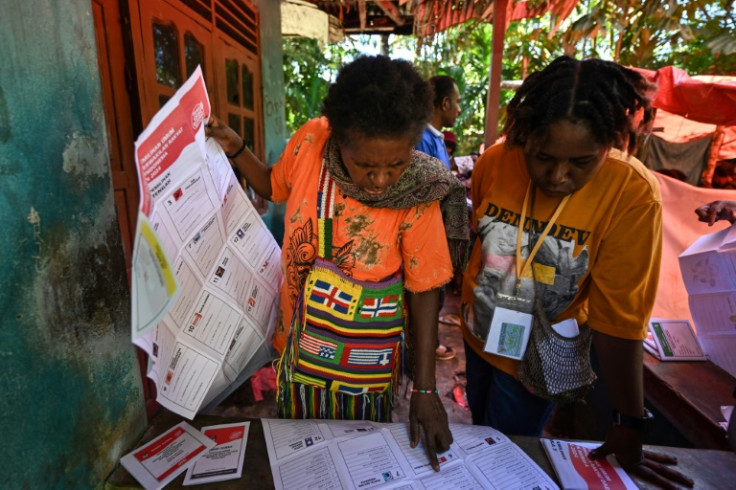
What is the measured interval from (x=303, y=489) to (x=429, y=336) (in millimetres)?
520

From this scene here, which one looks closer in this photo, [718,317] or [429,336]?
[429,336]

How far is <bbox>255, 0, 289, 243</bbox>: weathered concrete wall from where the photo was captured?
2699 mm

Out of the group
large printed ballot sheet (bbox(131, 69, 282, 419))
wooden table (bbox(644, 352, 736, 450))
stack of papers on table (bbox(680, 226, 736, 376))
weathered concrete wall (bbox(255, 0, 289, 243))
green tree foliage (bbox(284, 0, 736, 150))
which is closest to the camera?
large printed ballot sheet (bbox(131, 69, 282, 419))

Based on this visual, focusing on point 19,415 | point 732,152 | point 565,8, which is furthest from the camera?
point 732,152

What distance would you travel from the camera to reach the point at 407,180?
1.05m

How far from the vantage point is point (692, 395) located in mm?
1863

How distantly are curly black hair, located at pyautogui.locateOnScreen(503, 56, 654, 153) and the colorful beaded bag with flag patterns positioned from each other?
1.85 ft

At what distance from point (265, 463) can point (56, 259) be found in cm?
76

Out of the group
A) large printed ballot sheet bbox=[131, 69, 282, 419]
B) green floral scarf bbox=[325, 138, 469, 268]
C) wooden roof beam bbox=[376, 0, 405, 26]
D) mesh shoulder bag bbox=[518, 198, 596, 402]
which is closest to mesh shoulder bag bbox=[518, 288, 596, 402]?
mesh shoulder bag bbox=[518, 198, 596, 402]

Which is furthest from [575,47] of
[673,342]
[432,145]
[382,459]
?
[382,459]

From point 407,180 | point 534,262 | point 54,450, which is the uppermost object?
point 407,180

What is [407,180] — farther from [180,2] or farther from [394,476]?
[180,2]

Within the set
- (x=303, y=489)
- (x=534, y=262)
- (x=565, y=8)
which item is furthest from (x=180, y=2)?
(x=565, y=8)

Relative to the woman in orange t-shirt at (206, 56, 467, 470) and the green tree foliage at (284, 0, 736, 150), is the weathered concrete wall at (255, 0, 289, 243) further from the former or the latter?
the green tree foliage at (284, 0, 736, 150)
